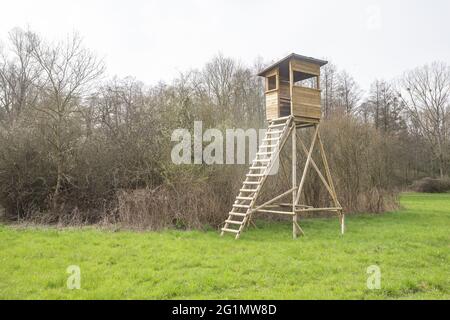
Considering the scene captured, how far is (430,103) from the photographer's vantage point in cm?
3697

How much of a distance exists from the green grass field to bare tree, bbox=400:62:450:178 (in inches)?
1194

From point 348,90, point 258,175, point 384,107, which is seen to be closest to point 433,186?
point 384,107

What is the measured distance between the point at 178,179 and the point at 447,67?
37.5 m

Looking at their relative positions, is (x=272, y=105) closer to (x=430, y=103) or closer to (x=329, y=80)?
(x=329, y=80)

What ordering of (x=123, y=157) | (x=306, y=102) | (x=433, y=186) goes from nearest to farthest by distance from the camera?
(x=306, y=102) → (x=123, y=157) → (x=433, y=186)

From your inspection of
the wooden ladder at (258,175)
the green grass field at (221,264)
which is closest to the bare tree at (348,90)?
the wooden ladder at (258,175)

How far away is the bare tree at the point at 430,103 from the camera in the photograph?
34.9 metres

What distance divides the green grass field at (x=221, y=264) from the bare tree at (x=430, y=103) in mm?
30323

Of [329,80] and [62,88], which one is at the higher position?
[329,80]

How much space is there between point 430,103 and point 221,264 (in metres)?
38.7

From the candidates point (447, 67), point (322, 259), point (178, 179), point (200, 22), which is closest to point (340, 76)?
point (447, 67)

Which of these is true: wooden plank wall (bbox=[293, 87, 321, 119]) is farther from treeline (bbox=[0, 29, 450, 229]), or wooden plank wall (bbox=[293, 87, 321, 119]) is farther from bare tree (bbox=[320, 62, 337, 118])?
bare tree (bbox=[320, 62, 337, 118])

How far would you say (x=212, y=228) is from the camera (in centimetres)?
994
